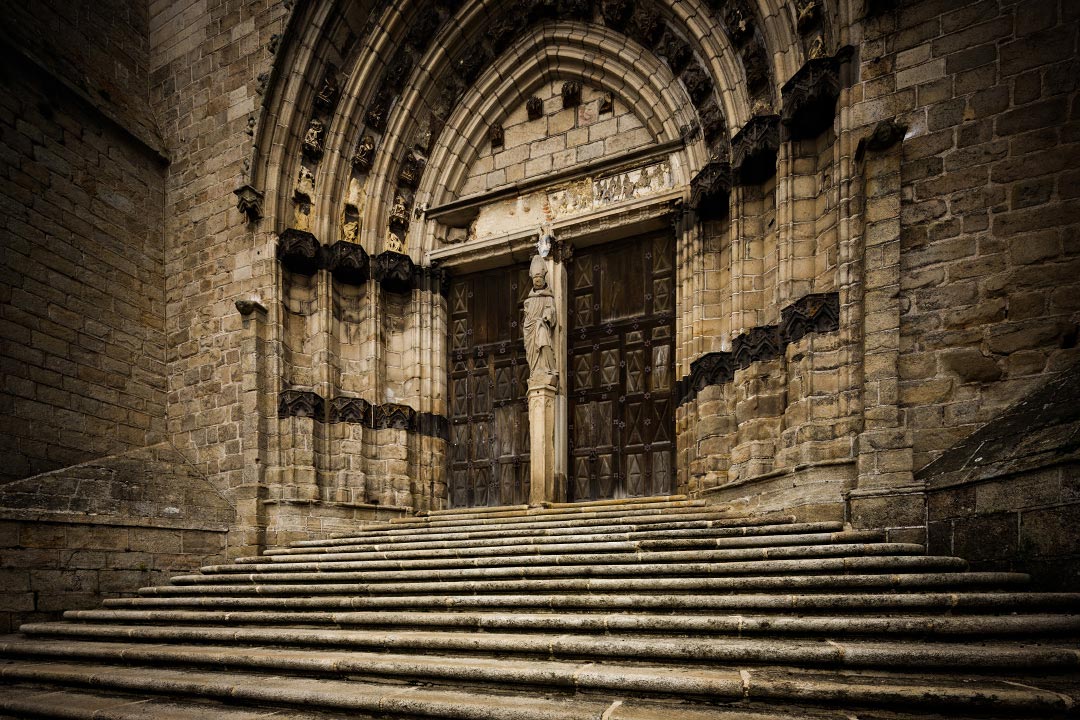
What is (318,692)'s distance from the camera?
142 inches

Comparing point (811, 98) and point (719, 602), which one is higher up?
point (811, 98)

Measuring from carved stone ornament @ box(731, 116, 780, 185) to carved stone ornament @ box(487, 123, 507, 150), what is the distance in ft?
13.3

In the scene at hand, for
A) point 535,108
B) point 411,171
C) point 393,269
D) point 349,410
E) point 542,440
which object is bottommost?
point 542,440

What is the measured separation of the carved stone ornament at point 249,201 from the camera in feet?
29.6

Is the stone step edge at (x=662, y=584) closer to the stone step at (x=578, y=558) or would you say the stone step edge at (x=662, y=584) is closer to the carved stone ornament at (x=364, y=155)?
the stone step at (x=578, y=558)

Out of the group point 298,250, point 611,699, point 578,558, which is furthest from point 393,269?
point 611,699

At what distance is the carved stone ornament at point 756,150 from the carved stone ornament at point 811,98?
234 millimetres

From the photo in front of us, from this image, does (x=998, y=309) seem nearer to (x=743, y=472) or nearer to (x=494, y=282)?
(x=743, y=472)

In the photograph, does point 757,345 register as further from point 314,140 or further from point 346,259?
point 314,140

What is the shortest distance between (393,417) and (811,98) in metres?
6.72

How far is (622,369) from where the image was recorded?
28.0ft

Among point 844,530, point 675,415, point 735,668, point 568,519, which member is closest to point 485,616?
point 735,668

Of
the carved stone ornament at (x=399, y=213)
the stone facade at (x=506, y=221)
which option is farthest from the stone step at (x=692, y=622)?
the carved stone ornament at (x=399, y=213)

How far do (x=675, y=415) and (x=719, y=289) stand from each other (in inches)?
65.0
